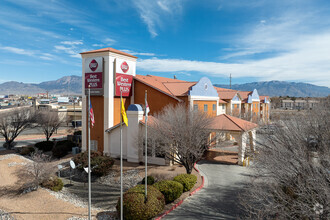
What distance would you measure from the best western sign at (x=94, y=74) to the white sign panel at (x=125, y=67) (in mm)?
1993

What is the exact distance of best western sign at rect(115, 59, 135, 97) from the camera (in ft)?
91.3

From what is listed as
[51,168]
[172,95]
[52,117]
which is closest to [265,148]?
[172,95]

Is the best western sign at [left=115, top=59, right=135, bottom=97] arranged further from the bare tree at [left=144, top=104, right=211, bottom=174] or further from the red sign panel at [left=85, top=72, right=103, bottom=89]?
the bare tree at [left=144, top=104, right=211, bottom=174]

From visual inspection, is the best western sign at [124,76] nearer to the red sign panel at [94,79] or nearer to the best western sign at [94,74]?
the best western sign at [94,74]

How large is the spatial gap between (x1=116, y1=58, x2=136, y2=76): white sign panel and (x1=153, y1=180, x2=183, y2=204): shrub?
16935 mm

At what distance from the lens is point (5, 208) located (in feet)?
51.0

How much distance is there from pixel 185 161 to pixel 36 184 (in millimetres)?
12273

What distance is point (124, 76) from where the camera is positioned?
28.7m

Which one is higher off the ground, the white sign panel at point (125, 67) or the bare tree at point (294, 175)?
the white sign panel at point (125, 67)

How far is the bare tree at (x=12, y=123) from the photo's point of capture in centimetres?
3488

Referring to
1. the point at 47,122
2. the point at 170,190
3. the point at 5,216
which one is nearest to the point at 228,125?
the point at 170,190

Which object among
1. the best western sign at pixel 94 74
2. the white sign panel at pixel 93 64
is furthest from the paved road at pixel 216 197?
the white sign panel at pixel 93 64

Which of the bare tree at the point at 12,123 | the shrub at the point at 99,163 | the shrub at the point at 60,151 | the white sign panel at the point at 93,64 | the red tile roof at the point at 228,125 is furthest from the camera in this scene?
the bare tree at the point at 12,123

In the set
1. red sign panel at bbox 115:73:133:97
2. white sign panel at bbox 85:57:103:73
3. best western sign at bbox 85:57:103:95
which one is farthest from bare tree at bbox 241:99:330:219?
white sign panel at bbox 85:57:103:73
